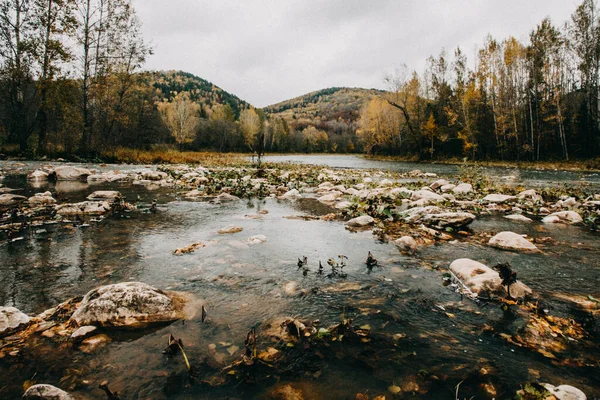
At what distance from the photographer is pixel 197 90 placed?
506 feet

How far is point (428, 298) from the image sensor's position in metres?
2.81

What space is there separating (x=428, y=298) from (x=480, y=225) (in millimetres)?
3820

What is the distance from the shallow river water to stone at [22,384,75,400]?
0.42 ft

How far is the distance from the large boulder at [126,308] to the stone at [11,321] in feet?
1.06

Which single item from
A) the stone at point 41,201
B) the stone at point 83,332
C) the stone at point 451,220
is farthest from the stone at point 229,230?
the stone at point 41,201

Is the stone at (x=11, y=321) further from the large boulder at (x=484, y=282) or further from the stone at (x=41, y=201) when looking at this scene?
the stone at (x=41, y=201)

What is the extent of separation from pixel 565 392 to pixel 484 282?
53.9 inches

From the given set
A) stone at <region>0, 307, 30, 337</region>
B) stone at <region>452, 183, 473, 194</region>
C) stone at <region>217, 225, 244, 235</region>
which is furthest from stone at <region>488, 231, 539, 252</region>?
stone at <region>0, 307, 30, 337</region>

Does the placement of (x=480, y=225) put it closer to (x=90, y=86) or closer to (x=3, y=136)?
(x=90, y=86)

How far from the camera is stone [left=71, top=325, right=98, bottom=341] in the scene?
2084mm

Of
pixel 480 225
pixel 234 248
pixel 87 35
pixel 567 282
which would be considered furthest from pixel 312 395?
pixel 87 35

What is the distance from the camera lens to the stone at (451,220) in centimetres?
533

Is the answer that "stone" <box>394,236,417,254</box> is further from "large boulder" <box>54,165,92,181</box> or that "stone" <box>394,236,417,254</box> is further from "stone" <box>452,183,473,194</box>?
"large boulder" <box>54,165,92,181</box>

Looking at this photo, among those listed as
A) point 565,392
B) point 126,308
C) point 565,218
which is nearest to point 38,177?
point 126,308
